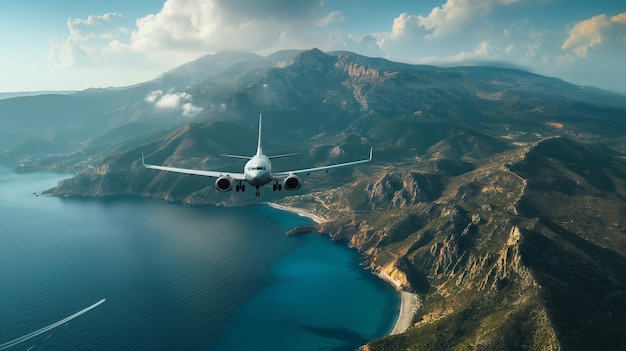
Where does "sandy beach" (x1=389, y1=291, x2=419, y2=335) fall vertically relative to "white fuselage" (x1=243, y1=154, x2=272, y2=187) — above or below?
below

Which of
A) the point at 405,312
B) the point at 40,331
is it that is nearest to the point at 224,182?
the point at 405,312

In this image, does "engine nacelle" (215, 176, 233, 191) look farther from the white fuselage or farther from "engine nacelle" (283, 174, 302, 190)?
"engine nacelle" (283, 174, 302, 190)

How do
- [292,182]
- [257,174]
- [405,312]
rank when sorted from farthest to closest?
[405,312], [292,182], [257,174]

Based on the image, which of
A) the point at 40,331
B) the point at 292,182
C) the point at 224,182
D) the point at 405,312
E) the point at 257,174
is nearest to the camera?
the point at 257,174

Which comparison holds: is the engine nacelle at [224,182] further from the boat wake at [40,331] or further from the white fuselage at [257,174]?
the boat wake at [40,331]

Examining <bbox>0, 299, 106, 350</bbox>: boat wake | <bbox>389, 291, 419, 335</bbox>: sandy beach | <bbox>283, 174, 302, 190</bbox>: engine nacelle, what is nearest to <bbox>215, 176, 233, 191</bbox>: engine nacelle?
<bbox>283, 174, 302, 190</bbox>: engine nacelle

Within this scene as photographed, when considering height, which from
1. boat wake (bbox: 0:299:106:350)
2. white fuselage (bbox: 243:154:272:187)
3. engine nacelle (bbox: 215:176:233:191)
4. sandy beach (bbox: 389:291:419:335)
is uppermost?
white fuselage (bbox: 243:154:272:187)

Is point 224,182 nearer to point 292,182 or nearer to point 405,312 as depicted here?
point 292,182

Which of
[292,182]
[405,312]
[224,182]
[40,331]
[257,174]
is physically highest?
[257,174]

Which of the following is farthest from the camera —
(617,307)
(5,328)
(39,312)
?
(39,312)

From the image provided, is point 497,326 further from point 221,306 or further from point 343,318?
point 221,306

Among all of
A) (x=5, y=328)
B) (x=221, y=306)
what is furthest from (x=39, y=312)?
(x=221, y=306)
